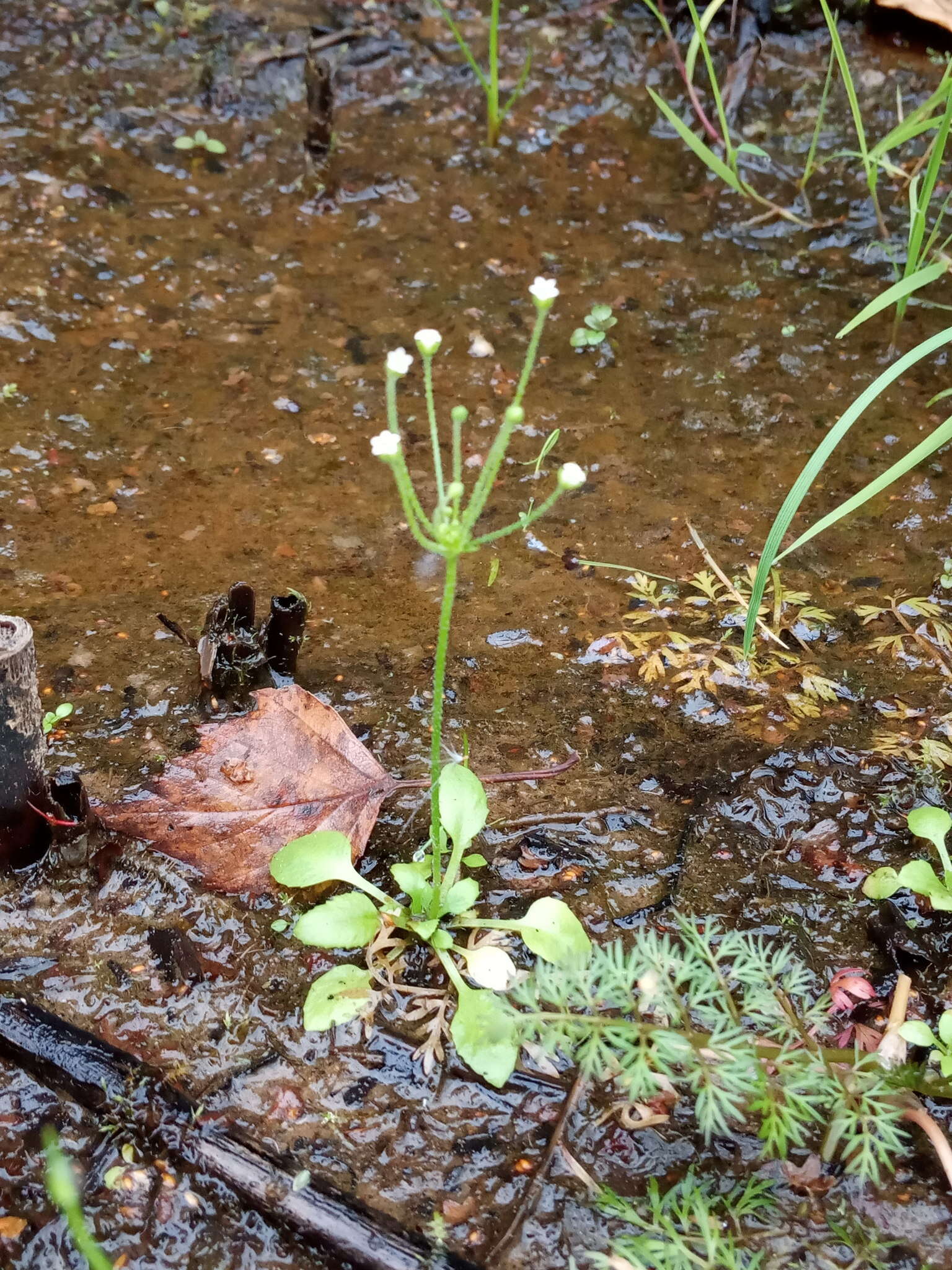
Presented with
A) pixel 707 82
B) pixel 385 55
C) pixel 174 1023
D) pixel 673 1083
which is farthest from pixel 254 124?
pixel 673 1083

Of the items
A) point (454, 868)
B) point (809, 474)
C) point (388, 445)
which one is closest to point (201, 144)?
point (809, 474)

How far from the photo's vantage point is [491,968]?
1.66 m

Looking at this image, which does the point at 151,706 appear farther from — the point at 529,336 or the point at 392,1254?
the point at 529,336

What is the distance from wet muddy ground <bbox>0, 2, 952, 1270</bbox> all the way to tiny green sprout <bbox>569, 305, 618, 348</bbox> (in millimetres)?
52

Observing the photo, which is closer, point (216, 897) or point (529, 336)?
point (216, 897)

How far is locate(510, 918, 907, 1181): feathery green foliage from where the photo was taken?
1390mm

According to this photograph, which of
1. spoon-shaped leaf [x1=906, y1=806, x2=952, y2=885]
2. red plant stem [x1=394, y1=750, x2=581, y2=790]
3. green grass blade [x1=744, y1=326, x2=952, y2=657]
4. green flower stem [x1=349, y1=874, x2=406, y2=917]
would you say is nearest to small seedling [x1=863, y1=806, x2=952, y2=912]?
spoon-shaped leaf [x1=906, y1=806, x2=952, y2=885]

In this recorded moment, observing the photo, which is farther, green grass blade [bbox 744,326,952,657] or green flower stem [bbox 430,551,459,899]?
green grass blade [bbox 744,326,952,657]

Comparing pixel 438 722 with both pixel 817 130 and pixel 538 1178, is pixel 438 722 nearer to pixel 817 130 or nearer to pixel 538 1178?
pixel 538 1178

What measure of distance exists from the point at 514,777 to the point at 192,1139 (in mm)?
897

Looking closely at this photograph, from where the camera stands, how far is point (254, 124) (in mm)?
3928

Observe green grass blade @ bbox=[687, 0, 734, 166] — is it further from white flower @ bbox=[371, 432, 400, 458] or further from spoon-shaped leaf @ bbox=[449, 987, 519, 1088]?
spoon-shaped leaf @ bbox=[449, 987, 519, 1088]

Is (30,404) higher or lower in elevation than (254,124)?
lower

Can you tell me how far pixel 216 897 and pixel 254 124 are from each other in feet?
11.2
